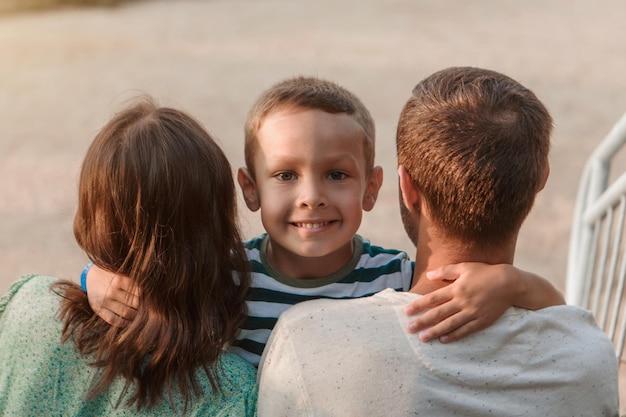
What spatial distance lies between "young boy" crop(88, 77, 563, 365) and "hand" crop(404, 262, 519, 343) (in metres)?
0.44

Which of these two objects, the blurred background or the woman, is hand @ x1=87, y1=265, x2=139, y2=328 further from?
the blurred background

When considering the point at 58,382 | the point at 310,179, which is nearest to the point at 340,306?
the point at 310,179

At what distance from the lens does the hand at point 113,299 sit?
6.68 ft

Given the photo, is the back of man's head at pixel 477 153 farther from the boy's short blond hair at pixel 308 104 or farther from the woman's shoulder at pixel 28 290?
the woman's shoulder at pixel 28 290

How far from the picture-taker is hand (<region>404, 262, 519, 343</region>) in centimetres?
179

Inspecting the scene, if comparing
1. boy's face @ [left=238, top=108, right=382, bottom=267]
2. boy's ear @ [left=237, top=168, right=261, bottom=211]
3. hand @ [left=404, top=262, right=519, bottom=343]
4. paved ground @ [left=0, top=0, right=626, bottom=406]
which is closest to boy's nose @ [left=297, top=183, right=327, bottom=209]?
boy's face @ [left=238, top=108, right=382, bottom=267]

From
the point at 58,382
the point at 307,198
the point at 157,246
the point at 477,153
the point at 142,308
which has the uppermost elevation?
the point at 477,153

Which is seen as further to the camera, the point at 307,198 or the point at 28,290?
the point at 307,198

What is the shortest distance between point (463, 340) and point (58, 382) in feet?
2.84

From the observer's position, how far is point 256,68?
1089 cm

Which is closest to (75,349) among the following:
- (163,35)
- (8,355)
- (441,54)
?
(8,355)

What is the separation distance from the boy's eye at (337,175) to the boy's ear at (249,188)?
0.21m

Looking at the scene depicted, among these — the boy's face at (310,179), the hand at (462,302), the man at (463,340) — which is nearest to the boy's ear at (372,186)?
the boy's face at (310,179)

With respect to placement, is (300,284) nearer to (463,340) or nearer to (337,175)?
(337,175)
